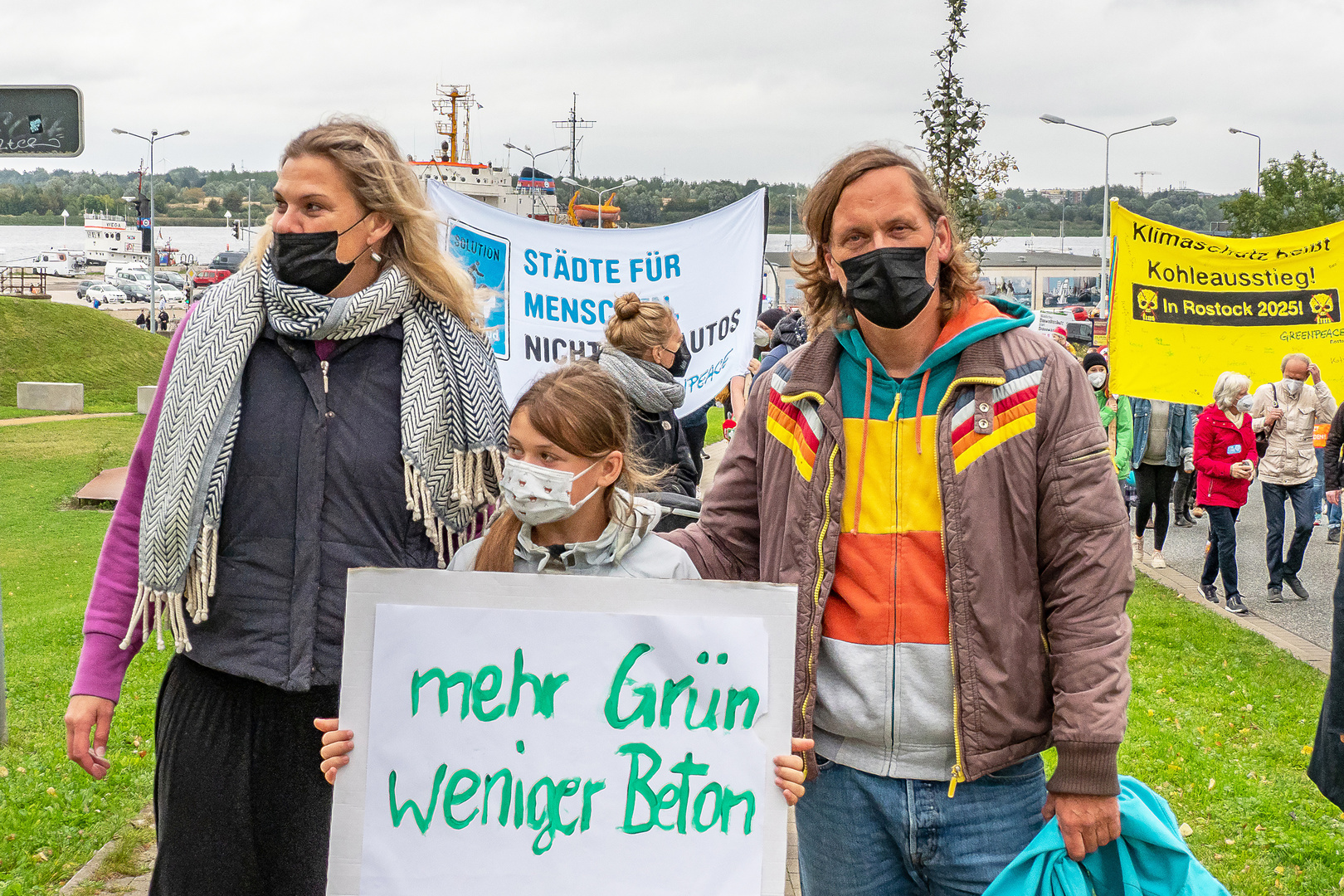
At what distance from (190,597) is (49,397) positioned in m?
23.6

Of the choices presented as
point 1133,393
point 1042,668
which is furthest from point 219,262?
point 1042,668

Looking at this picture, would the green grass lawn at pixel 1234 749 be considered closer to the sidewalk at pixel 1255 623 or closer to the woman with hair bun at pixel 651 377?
the sidewalk at pixel 1255 623

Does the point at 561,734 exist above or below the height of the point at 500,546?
below

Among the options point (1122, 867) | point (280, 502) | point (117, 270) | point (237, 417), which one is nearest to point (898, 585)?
point (1122, 867)

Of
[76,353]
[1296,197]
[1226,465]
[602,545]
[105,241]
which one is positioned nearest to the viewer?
[602,545]

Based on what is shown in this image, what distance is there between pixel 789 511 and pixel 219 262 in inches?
4253

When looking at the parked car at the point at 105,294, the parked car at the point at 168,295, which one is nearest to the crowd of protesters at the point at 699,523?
the parked car at the point at 105,294

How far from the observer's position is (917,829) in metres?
2.26

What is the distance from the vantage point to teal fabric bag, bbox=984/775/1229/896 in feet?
7.09

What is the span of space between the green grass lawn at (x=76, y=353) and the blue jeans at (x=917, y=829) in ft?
81.4

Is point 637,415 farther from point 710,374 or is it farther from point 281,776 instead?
point 281,776

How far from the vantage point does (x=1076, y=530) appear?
2.15 meters

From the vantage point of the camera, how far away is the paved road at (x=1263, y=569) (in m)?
9.30

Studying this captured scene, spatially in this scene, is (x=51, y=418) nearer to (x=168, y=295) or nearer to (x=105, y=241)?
(x=168, y=295)
